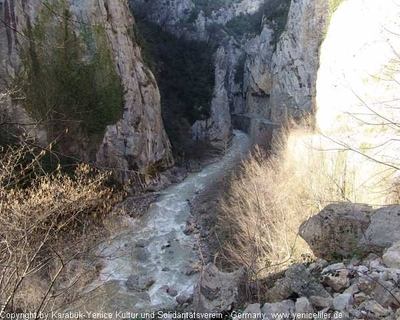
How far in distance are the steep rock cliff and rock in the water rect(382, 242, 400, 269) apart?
672 inches

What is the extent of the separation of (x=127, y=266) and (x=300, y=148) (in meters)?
9.37

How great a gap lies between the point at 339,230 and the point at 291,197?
6.66 metres

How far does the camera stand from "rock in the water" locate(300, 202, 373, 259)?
5.61 metres

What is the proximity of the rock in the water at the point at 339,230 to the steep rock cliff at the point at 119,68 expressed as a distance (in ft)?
50.1

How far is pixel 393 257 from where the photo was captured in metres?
4.26

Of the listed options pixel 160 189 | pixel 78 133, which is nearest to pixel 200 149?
pixel 160 189

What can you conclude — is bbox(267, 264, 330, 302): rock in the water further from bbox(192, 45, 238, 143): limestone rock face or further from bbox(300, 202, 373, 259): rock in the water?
bbox(192, 45, 238, 143): limestone rock face

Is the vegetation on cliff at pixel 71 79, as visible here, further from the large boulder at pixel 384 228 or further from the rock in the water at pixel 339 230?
the large boulder at pixel 384 228

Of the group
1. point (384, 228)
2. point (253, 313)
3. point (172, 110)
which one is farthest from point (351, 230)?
point (172, 110)

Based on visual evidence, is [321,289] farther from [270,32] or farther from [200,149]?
[270,32]

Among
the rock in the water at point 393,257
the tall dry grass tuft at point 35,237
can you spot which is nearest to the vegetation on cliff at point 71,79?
the tall dry grass tuft at point 35,237

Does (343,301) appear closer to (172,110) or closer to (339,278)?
(339,278)

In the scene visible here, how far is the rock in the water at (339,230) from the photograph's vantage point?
18.4ft

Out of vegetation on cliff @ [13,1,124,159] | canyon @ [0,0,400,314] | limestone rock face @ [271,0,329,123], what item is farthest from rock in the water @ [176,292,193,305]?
limestone rock face @ [271,0,329,123]
